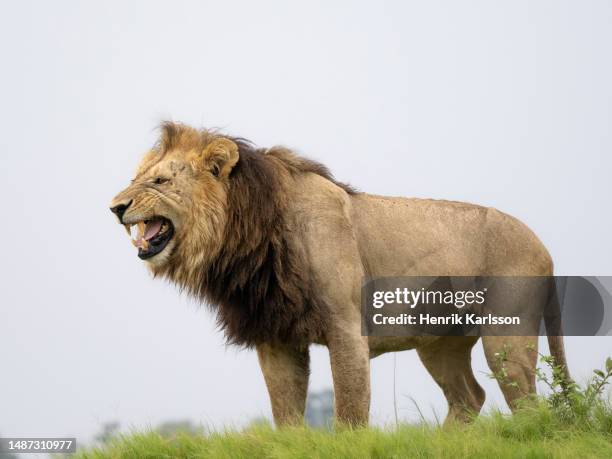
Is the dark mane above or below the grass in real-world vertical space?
above

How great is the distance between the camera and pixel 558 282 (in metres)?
8.66

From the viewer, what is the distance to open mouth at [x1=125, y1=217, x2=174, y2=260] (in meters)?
7.40

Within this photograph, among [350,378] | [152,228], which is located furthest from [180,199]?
[350,378]

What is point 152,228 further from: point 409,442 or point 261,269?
point 409,442

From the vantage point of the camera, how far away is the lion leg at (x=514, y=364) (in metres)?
8.28

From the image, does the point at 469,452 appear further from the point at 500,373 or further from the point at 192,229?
the point at 192,229

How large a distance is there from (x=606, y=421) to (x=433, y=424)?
962mm

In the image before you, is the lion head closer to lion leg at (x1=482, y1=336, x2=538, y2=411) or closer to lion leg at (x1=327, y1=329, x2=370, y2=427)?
lion leg at (x1=327, y1=329, x2=370, y2=427)

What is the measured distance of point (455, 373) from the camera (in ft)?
29.1

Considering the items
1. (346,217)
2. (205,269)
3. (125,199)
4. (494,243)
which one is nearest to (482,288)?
(494,243)

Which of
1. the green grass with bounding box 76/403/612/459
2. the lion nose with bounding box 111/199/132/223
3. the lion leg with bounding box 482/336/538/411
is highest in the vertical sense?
the lion nose with bounding box 111/199/132/223
